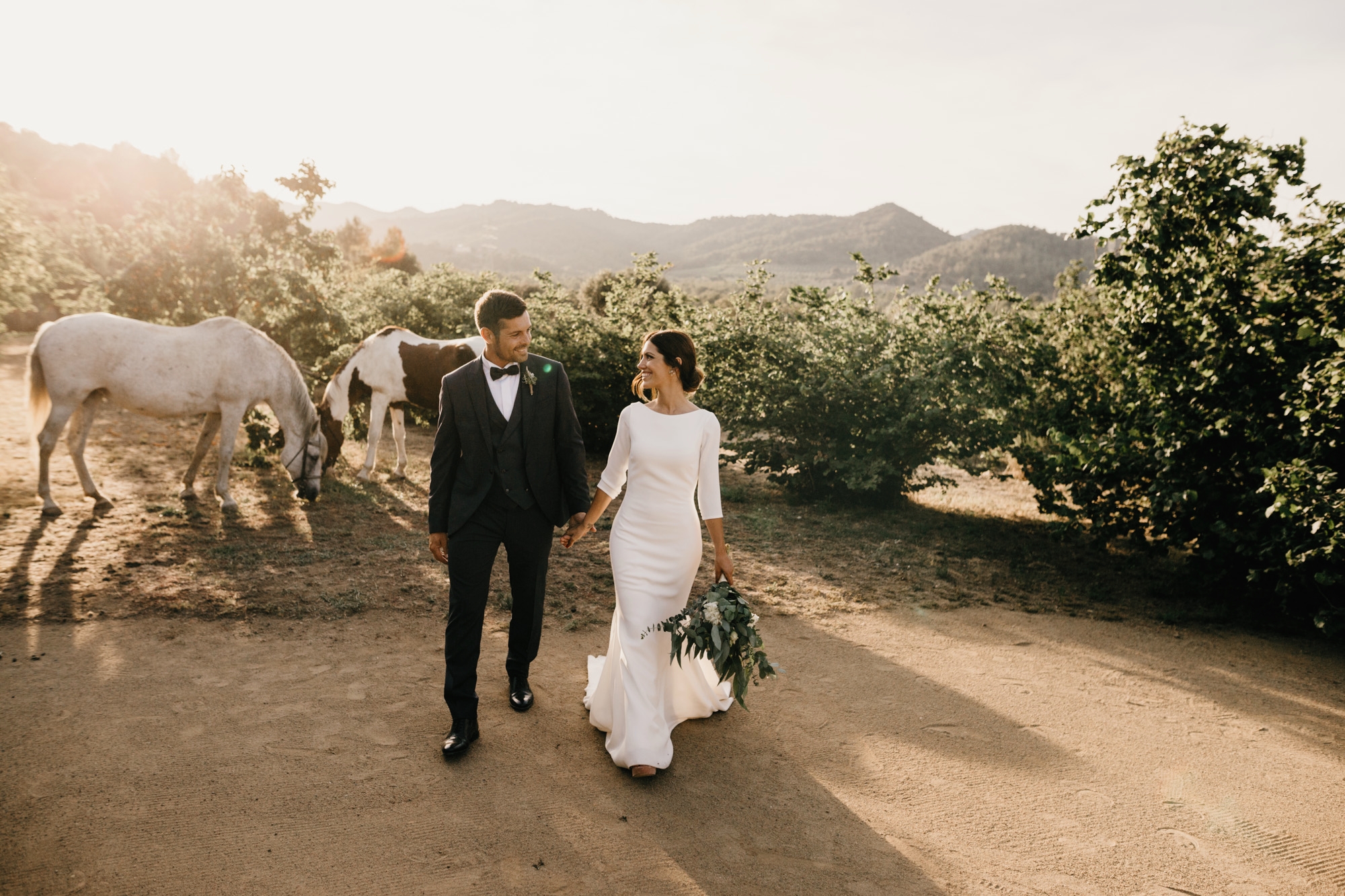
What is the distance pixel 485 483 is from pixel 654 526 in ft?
2.92

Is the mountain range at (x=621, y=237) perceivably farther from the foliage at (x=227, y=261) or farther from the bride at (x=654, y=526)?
the bride at (x=654, y=526)

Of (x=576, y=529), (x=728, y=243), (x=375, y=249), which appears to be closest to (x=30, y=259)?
(x=576, y=529)

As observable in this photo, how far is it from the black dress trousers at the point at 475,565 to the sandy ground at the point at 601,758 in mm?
425

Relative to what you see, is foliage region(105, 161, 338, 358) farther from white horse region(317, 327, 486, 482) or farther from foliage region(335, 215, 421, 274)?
foliage region(335, 215, 421, 274)

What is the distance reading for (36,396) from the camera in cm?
716

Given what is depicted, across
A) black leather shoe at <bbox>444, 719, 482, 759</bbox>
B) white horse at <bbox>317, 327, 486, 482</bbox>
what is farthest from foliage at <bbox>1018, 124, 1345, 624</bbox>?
white horse at <bbox>317, 327, 486, 482</bbox>

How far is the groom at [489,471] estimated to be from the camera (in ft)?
11.9

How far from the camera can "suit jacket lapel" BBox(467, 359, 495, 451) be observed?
3.62m

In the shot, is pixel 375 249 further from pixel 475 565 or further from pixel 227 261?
pixel 475 565

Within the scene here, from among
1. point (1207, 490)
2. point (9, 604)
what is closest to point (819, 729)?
point (1207, 490)

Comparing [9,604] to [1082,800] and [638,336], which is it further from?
[638,336]

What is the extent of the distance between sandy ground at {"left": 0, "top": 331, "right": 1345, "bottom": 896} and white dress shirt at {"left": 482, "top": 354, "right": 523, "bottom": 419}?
1810 mm

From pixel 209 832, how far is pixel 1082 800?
413 centimetres

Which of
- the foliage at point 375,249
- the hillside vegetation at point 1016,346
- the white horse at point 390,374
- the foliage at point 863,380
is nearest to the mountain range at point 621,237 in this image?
the hillside vegetation at point 1016,346
